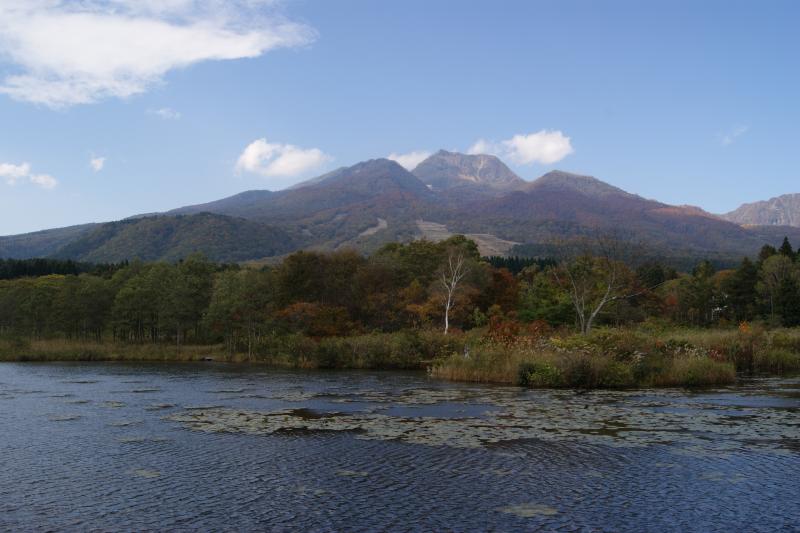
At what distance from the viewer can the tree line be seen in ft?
216

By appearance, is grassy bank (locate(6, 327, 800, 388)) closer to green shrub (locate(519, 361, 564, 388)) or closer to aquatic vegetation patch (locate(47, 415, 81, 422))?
green shrub (locate(519, 361, 564, 388))

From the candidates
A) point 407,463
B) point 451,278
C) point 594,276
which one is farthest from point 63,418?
point 594,276

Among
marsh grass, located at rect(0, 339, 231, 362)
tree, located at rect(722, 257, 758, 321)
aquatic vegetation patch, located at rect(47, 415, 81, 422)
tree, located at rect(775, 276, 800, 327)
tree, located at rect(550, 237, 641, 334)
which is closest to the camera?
aquatic vegetation patch, located at rect(47, 415, 81, 422)

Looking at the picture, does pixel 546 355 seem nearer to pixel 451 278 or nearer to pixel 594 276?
pixel 594 276

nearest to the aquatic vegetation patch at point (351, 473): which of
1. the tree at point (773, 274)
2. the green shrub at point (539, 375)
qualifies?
the green shrub at point (539, 375)

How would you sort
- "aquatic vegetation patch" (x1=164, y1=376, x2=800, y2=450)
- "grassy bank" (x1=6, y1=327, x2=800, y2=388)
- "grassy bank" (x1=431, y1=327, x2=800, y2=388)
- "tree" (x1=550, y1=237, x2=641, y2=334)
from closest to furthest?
"aquatic vegetation patch" (x1=164, y1=376, x2=800, y2=450) < "grassy bank" (x1=431, y1=327, x2=800, y2=388) < "grassy bank" (x1=6, y1=327, x2=800, y2=388) < "tree" (x1=550, y1=237, x2=641, y2=334)

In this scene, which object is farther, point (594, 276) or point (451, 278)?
point (451, 278)

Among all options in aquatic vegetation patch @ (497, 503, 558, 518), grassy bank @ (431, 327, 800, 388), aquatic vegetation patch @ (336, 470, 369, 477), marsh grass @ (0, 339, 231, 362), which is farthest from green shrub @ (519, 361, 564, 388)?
marsh grass @ (0, 339, 231, 362)

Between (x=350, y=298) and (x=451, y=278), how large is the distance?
1175 centimetres

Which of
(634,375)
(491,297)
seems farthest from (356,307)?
(634,375)

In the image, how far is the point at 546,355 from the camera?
36.7 meters

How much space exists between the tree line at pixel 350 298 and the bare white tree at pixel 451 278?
0.17m

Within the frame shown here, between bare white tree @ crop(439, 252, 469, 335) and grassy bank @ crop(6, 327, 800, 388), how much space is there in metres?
9.68

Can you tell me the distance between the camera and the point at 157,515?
41.5 feet
